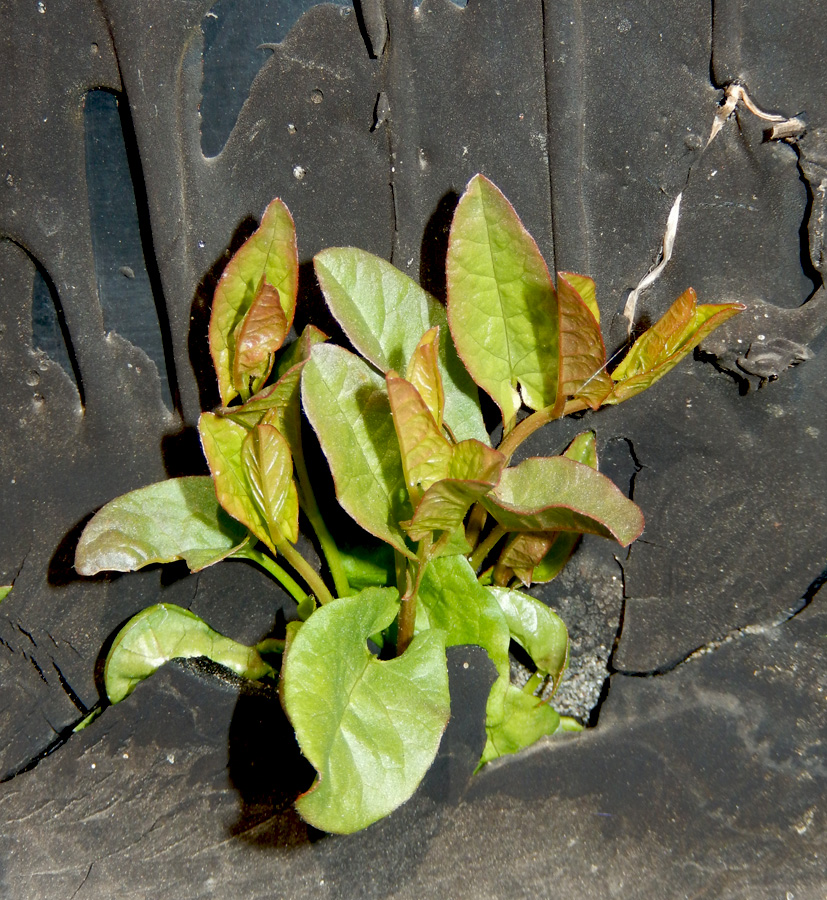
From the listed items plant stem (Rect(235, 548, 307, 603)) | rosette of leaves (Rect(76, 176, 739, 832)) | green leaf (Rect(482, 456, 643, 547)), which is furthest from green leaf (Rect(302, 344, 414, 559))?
plant stem (Rect(235, 548, 307, 603))

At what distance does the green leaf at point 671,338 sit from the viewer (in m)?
0.76

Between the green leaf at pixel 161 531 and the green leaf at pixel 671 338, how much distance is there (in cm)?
46

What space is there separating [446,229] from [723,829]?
0.79 meters

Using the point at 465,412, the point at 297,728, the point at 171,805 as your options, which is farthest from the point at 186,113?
the point at 171,805

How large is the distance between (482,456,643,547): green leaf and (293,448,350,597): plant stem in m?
0.26

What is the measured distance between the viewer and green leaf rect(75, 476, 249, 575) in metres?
Result: 0.82

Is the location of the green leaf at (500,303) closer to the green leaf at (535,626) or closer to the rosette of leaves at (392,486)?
the rosette of leaves at (392,486)

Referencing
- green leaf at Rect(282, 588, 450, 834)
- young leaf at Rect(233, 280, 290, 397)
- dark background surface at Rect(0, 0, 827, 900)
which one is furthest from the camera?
dark background surface at Rect(0, 0, 827, 900)

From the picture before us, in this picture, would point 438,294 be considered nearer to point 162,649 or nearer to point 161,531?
point 161,531

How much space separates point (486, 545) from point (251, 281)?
1.34ft

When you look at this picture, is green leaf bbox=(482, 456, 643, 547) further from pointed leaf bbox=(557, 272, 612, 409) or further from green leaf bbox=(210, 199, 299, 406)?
green leaf bbox=(210, 199, 299, 406)

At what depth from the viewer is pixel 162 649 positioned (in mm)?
949

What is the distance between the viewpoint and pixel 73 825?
0.88m

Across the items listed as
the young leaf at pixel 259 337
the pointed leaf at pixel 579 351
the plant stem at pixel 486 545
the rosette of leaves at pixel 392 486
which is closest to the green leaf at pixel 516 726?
the rosette of leaves at pixel 392 486
